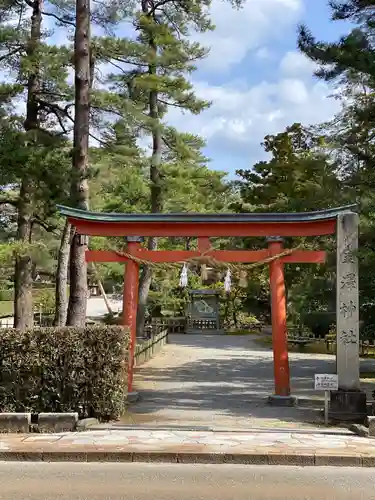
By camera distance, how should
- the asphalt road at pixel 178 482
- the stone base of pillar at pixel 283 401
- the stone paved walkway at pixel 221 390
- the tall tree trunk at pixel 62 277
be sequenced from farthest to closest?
the tall tree trunk at pixel 62 277 → the stone base of pillar at pixel 283 401 → the stone paved walkway at pixel 221 390 → the asphalt road at pixel 178 482

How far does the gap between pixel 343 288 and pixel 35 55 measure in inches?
420

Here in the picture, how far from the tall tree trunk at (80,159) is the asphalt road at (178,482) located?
6748 millimetres

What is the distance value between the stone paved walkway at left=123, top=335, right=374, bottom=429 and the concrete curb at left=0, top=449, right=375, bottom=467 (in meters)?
2.12

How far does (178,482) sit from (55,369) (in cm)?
371

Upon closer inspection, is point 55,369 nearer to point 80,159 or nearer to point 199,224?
point 199,224

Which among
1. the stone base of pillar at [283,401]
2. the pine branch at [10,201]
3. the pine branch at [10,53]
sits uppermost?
the pine branch at [10,53]

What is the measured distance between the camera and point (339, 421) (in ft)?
34.3

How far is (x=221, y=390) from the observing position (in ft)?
47.1

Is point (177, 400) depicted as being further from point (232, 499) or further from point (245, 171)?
point (245, 171)

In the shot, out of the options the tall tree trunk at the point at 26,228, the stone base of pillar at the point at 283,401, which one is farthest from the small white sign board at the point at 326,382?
the tall tree trunk at the point at 26,228

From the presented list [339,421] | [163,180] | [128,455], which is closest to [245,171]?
[163,180]

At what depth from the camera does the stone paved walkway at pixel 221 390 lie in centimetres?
1066

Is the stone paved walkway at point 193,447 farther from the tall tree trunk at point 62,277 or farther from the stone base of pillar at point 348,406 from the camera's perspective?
the tall tree trunk at point 62,277

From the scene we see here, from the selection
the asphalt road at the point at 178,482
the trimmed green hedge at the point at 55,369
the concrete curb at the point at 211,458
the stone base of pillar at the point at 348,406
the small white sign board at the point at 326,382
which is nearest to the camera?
the asphalt road at the point at 178,482
